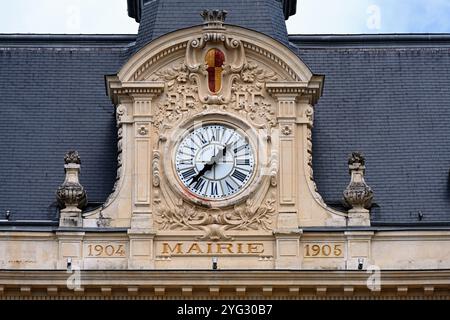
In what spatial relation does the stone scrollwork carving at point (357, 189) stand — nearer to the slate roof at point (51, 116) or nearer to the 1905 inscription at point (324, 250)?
the 1905 inscription at point (324, 250)

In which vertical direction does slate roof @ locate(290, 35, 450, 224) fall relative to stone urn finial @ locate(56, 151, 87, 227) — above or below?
above

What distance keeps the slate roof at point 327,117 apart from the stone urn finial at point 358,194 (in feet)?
2.24

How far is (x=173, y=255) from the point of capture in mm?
42531

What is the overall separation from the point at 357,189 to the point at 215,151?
2.97 m

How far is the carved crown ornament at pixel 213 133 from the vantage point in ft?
141

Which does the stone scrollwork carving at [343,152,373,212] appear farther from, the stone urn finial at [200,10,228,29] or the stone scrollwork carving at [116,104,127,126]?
the stone scrollwork carving at [116,104,127,126]

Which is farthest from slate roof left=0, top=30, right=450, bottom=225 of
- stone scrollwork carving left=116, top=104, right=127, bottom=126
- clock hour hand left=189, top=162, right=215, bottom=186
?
clock hour hand left=189, top=162, right=215, bottom=186

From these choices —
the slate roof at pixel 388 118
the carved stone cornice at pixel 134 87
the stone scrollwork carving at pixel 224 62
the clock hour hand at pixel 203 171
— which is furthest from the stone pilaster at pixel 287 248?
the carved stone cornice at pixel 134 87

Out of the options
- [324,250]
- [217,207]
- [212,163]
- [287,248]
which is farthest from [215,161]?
[324,250]

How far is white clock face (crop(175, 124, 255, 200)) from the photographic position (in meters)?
43.1

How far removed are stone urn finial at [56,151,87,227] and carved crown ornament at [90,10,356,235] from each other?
30cm

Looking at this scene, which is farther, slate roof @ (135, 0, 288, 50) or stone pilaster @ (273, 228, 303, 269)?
slate roof @ (135, 0, 288, 50)

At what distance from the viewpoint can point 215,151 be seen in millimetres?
43344
